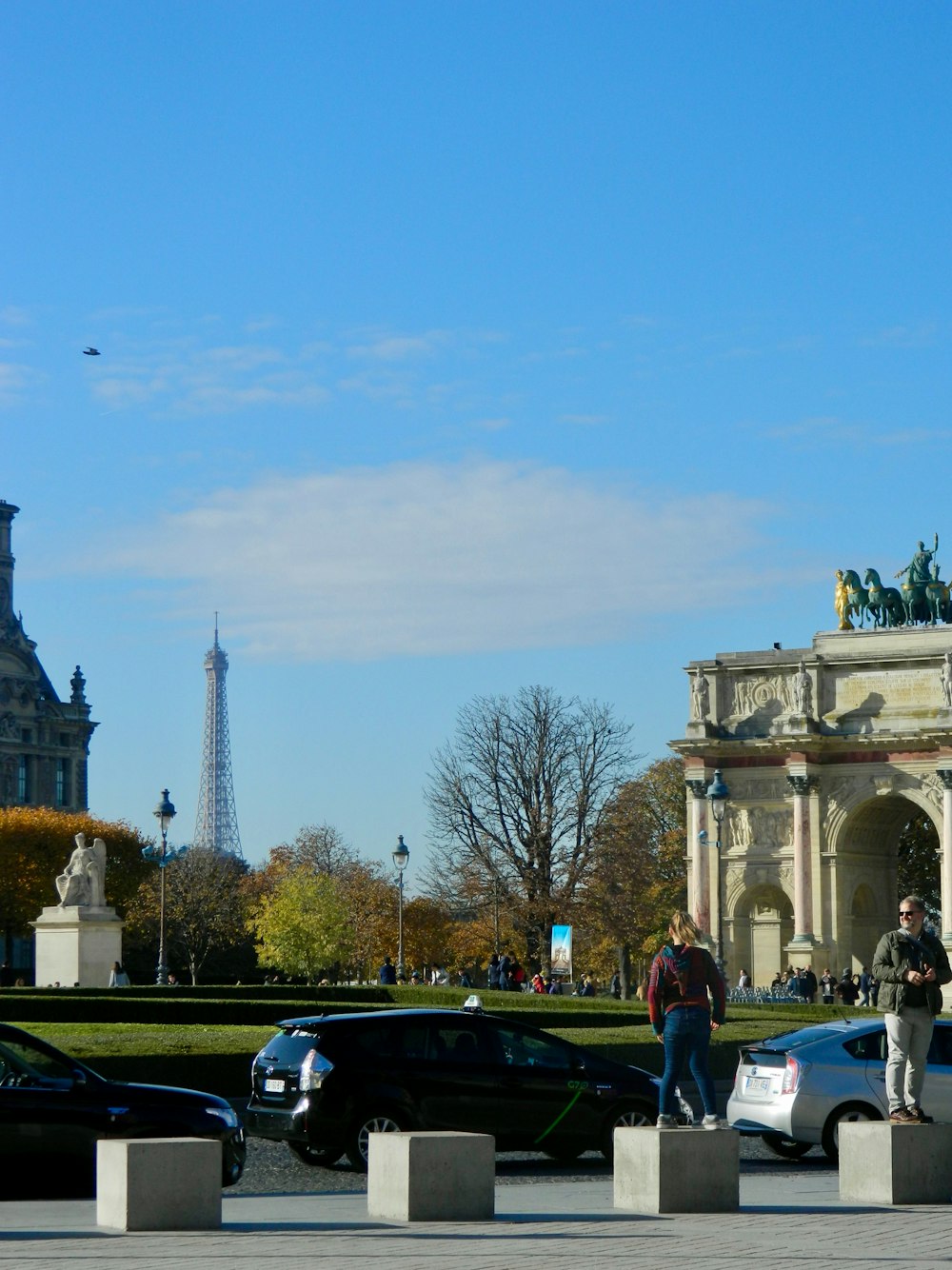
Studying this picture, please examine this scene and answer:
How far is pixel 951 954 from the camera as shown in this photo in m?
79.9

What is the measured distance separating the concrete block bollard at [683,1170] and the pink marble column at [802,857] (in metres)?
64.2

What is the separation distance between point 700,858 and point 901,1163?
65931mm

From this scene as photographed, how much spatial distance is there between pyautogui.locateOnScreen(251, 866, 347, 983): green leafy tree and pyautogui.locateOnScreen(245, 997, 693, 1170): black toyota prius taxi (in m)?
74.6

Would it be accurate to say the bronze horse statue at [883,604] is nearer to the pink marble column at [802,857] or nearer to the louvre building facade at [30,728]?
the pink marble column at [802,857]

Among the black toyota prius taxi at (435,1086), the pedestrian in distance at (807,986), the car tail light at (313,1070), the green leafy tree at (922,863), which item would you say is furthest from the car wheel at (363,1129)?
the green leafy tree at (922,863)

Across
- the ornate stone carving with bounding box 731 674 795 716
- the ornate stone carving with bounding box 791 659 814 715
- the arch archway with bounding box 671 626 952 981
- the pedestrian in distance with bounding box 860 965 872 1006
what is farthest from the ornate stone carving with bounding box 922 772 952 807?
the pedestrian in distance with bounding box 860 965 872 1006

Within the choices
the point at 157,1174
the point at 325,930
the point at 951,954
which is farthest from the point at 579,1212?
the point at 325,930

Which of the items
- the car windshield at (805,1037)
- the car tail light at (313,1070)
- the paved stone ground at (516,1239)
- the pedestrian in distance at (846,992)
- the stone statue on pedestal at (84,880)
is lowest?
the pedestrian in distance at (846,992)

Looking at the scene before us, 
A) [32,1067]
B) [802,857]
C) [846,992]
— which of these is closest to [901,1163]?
[32,1067]

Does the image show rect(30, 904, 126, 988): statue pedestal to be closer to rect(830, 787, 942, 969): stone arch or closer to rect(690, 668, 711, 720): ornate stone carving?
rect(690, 668, 711, 720): ornate stone carving

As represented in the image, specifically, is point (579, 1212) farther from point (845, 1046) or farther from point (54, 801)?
point (54, 801)

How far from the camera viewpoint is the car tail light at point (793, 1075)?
22.5m

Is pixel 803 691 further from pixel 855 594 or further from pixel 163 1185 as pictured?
pixel 163 1185

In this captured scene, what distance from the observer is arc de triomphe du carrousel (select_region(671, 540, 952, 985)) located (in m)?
80.3
